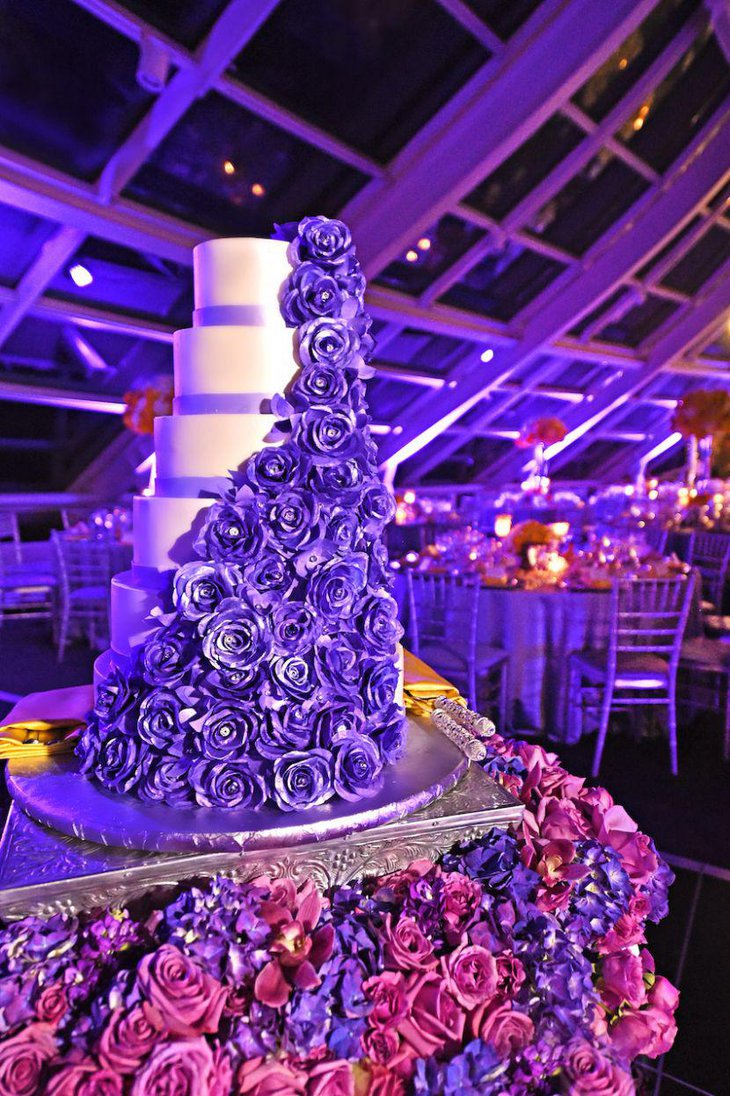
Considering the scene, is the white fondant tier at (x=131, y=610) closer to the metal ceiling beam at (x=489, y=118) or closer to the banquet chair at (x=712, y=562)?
the banquet chair at (x=712, y=562)

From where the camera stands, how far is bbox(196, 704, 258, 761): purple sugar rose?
4.75 ft

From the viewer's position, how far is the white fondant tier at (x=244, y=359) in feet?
5.68

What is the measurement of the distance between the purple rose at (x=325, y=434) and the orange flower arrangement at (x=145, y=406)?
4.83m

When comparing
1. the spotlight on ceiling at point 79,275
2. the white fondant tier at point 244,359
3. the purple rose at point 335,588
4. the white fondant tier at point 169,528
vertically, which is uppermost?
the spotlight on ceiling at point 79,275

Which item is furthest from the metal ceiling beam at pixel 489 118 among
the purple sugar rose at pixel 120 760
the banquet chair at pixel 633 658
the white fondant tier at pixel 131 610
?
the purple sugar rose at pixel 120 760

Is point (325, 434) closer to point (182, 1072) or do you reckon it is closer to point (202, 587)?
point (202, 587)

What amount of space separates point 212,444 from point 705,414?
9726 millimetres

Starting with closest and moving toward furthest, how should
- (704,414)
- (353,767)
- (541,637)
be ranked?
(353,767) → (541,637) → (704,414)

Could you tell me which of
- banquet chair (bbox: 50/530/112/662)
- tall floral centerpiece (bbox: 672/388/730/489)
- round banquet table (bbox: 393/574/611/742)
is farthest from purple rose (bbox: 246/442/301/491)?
tall floral centerpiece (bbox: 672/388/730/489)

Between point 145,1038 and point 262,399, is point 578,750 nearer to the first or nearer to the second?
point 262,399

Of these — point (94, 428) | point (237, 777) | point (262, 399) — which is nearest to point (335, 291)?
point (262, 399)

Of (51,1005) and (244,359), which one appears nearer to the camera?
(51,1005)

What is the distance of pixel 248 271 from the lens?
1738 mm

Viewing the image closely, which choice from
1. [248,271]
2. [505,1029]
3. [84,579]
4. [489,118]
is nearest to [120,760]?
[505,1029]
